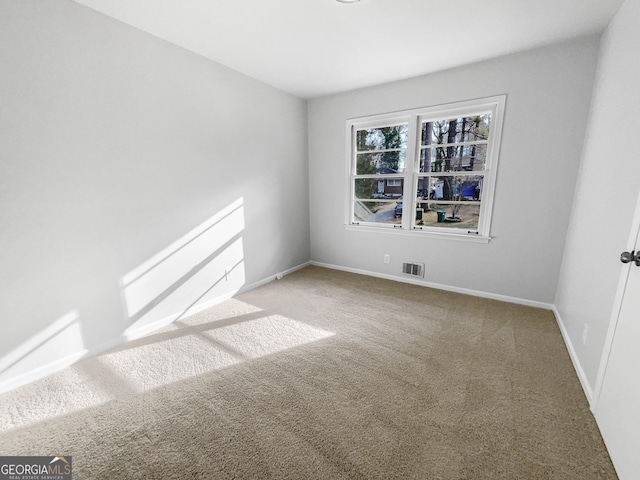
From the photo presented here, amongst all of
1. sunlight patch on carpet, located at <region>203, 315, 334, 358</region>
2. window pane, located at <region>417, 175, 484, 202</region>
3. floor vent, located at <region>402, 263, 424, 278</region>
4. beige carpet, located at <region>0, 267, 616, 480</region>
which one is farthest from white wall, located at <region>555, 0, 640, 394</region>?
sunlight patch on carpet, located at <region>203, 315, 334, 358</region>

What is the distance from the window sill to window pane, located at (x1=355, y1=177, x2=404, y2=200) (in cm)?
46

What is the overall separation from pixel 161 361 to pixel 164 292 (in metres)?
0.73

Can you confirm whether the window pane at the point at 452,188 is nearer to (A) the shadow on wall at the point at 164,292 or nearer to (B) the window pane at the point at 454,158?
(B) the window pane at the point at 454,158

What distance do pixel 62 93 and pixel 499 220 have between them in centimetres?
409

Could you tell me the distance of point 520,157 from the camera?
9.12 ft

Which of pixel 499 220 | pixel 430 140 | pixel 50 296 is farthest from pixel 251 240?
pixel 499 220

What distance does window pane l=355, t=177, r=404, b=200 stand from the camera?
369 centimetres

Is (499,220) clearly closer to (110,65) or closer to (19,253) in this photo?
(110,65)

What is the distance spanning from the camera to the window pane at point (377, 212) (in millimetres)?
3784

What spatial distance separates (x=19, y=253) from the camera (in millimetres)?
1770

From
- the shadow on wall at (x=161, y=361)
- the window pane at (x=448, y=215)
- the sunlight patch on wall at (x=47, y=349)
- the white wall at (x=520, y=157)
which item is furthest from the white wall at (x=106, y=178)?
the window pane at (x=448, y=215)

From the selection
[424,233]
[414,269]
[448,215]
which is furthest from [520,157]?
[414,269]

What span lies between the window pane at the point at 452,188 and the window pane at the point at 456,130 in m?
0.45
